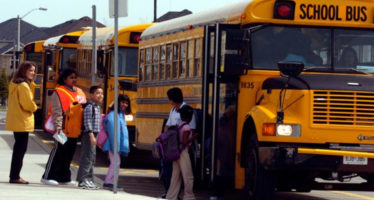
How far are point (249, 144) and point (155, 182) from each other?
195 inches

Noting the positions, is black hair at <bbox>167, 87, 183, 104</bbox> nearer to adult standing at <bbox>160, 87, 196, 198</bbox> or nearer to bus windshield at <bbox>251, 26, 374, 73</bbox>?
adult standing at <bbox>160, 87, 196, 198</bbox>

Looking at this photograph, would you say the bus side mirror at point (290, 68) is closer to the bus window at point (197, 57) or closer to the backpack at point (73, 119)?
the bus window at point (197, 57)

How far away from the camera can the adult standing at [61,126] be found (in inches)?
575

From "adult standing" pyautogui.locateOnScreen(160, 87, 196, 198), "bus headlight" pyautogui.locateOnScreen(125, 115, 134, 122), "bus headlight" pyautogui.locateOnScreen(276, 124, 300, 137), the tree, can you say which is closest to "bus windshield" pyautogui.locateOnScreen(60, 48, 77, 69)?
"bus headlight" pyautogui.locateOnScreen(125, 115, 134, 122)

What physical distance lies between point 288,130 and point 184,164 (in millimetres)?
1917

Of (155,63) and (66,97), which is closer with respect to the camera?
(66,97)

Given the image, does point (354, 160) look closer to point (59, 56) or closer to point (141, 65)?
point (141, 65)

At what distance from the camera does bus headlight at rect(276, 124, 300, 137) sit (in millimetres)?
12461

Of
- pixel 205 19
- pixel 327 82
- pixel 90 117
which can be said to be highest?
pixel 205 19

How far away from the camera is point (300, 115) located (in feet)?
41.0

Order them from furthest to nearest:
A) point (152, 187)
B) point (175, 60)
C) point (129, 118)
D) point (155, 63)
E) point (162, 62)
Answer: point (129, 118) → point (155, 63) → point (162, 62) → point (175, 60) → point (152, 187)

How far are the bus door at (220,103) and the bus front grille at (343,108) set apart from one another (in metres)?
1.22

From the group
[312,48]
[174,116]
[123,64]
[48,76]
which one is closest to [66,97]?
[174,116]

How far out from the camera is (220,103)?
14180 mm
